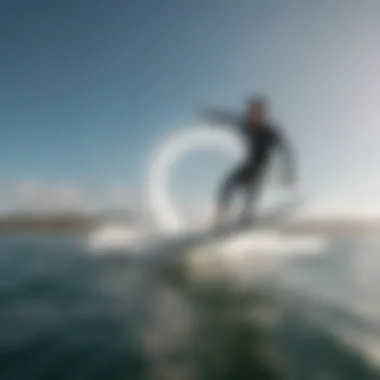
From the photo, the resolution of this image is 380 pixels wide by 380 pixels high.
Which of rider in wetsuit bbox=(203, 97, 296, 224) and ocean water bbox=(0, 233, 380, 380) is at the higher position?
rider in wetsuit bbox=(203, 97, 296, 224)

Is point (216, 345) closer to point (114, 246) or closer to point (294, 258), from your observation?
point (114, 246)

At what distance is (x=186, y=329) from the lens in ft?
35.8

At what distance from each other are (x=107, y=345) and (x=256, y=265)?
11345 mm

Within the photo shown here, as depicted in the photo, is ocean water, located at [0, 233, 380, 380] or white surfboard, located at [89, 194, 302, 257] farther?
white surfboard, located at [89, 194, 302, 257]

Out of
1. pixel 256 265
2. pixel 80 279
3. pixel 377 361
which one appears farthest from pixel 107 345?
pixel 256 265

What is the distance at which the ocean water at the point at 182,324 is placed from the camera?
8.60 metres

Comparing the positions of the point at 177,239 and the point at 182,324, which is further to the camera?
the point at 177,239

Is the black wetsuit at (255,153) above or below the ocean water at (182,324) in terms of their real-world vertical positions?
above

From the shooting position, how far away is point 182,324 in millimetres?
11297

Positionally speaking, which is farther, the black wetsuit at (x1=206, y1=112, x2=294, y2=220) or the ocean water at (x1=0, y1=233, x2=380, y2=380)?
the black wetsuit at (x1=206, y1=112, x2=294, y2=220)

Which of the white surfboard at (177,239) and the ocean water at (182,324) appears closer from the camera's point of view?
the ocean water at (182,324)

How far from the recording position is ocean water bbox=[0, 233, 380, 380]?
339 inches

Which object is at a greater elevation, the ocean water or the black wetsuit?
the black wetsuit

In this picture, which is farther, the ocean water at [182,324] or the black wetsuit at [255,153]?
the black wetsuit at [255,153]
